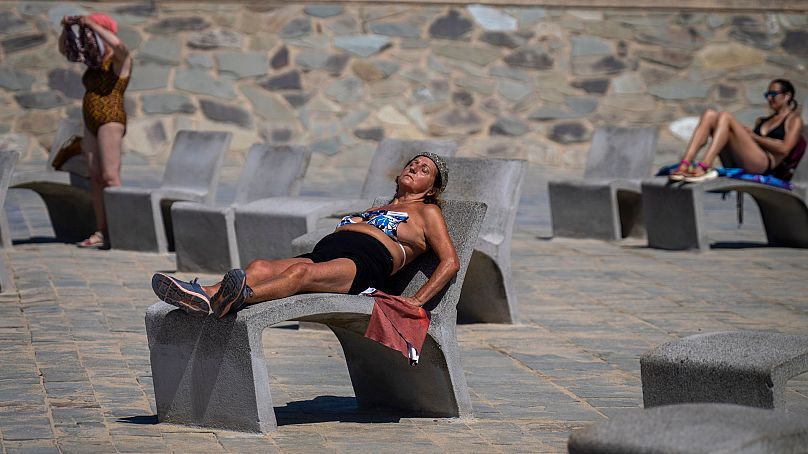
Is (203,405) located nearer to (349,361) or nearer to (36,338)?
(349,361)

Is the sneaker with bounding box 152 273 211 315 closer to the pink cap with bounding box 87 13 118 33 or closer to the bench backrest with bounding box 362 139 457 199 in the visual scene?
the bench backrest with bounding box 362 139 457 199

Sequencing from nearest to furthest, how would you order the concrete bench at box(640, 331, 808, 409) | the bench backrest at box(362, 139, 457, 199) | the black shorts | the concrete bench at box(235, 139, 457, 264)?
the concrete bench at box(640, 331, 808, 409)
the black shorts
the concrete bench at box(235, 139, 457, 264)
the bench backrest at box(362, 139, 457, 199)

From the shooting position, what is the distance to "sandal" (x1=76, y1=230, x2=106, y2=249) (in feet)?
36.3

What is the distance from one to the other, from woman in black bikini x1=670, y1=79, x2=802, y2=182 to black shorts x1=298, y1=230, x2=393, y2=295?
18.3ft

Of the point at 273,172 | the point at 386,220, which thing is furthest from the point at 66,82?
the point at 386,220

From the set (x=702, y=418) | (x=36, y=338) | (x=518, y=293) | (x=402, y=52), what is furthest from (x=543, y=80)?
(x=702, y=418)

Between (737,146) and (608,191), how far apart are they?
1.07 metres

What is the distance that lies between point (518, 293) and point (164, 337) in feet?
13.2

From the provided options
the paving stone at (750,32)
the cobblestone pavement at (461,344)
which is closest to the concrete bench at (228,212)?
the cobblestone pavement at (461,344)

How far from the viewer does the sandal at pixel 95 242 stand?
11.1m

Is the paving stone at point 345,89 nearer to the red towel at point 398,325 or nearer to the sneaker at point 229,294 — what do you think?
the red towel at point 398,325

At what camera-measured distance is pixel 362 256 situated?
588 cm

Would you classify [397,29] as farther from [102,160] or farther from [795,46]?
[102,160]

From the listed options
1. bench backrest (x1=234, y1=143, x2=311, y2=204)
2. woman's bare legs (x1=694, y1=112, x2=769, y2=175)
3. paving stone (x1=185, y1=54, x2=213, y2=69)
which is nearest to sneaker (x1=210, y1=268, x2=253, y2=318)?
bench backrest (x1=234, y1=143, x2=311, y2=204)
